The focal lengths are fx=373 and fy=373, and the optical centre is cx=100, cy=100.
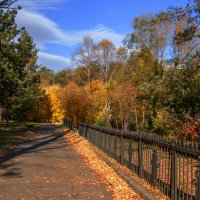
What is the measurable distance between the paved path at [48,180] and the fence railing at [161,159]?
1.16m

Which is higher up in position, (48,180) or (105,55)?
(105,55)

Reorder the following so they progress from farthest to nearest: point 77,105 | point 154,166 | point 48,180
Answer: point 77,105, point 48,180, point 154,166

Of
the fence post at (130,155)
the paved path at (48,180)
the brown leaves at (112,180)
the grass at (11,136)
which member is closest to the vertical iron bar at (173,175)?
the brown leaves at (112,180)

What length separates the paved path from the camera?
8.60m

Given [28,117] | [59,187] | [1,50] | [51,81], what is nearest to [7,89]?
[1,50]

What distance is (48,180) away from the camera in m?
10.5

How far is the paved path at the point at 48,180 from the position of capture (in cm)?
860

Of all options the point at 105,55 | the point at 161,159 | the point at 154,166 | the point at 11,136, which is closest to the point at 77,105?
the point at 11,136

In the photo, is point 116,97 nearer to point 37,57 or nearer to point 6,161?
point 6,161

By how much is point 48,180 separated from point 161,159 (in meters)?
3.43

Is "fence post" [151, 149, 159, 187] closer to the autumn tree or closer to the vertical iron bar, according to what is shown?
the vertical iron bar

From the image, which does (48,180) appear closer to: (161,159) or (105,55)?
(161,159)

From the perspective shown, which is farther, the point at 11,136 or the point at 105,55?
the point at 105,55

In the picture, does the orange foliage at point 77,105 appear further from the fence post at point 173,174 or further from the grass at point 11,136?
the fence post at point 173,174
